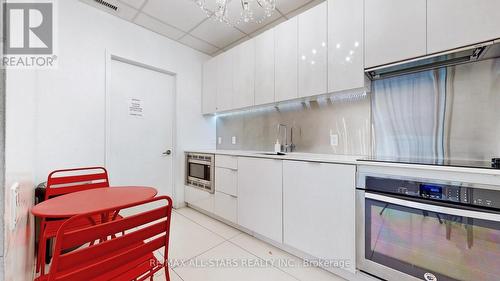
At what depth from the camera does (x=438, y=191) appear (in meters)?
Result: 1.20

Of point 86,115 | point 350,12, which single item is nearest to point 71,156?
point 86,115

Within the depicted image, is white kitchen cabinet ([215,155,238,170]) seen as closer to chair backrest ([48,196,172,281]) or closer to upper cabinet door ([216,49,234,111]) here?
upper cabinet door ([216,49,234,111])

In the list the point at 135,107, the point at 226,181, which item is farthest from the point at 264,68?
the point at 135,107

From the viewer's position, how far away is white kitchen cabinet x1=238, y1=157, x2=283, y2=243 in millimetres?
1989

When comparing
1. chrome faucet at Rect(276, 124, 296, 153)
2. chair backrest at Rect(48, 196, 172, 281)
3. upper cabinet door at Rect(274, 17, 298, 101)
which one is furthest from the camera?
chrome faucet at Rect(276, 124, 296, 153)

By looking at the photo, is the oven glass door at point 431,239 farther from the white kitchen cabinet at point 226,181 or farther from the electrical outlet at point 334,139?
the white kitchen cabinet at point 226,181

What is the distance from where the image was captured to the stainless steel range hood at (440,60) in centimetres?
136

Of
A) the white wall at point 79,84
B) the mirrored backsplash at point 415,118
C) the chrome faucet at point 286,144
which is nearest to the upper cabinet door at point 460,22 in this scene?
the mirrored backsplash at point 415,118

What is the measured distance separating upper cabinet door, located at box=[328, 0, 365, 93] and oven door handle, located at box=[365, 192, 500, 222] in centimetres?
98

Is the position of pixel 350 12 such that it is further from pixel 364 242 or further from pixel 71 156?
pixel 71 156

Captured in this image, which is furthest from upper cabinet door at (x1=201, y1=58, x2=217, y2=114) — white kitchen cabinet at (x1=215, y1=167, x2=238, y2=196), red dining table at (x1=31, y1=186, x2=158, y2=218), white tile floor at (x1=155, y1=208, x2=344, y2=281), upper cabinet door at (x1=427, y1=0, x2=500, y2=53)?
upper cabinet door at (x1=427, y1=0, x2=500, y2=53)

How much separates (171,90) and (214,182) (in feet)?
5.59

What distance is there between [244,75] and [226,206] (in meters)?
1.80

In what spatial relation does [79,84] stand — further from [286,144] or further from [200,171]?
[286,144]
